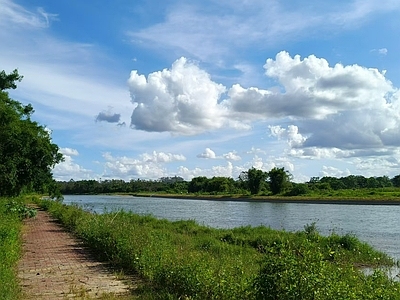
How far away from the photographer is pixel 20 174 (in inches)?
1102

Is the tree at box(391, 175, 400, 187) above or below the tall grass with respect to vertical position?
above

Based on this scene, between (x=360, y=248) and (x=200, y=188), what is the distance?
318ft

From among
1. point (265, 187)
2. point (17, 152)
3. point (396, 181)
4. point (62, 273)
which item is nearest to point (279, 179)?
point (265, 187)

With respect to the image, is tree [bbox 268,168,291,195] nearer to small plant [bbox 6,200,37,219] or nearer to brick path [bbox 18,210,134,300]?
small plant [bbox 6,200,37,219]

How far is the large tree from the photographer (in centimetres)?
2602

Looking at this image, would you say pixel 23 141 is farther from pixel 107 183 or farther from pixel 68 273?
pixel 107 183

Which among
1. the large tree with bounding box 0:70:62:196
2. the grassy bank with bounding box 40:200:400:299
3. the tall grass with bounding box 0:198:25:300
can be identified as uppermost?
the large tree with bounding box 0:70:62:196

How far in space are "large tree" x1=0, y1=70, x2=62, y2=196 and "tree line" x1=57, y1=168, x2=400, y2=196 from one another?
125 feet

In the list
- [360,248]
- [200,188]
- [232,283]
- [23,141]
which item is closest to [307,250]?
[232,283]

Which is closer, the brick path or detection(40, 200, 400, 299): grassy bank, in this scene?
detection(40, 200, 400, 299): grassy bank

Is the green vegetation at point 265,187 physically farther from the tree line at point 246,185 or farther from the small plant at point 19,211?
the small plant at point 19,211

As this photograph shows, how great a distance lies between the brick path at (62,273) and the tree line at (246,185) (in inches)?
2181

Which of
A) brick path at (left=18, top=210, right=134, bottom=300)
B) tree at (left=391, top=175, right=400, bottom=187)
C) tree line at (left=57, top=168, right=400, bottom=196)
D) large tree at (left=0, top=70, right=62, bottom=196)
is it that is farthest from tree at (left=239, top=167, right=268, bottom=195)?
brick path at (left=18, top=210, right=134, bottom=300)

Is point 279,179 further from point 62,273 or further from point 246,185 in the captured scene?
point 62,273
